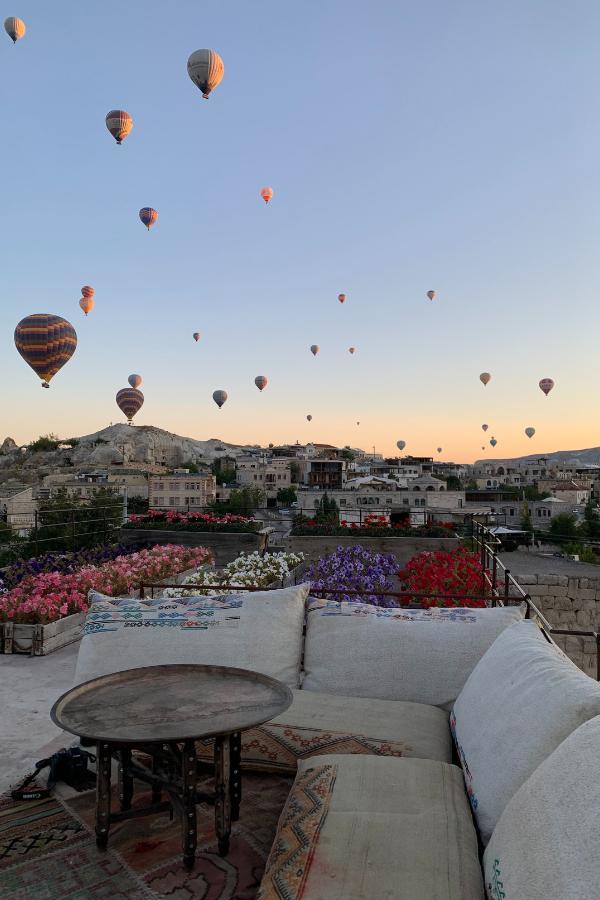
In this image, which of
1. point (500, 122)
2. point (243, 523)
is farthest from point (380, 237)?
point (243, 523)

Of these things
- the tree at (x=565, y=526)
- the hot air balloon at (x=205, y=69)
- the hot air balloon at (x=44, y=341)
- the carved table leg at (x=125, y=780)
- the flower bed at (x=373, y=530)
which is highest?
the hot air balloon at (x=205, y=69)

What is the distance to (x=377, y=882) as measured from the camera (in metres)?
1.47

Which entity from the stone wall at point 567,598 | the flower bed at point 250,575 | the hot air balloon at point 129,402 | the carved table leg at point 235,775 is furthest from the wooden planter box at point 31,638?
the hot air balloon at point 129,402

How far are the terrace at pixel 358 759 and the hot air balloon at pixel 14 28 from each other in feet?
92.3

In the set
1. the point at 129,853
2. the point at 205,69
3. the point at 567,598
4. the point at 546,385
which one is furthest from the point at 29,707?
the point at 546,385

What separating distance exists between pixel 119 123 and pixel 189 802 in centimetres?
2552

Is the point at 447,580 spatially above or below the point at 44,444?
below

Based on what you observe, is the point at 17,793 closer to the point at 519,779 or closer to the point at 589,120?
the point at 519,779

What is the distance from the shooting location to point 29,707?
4117mm

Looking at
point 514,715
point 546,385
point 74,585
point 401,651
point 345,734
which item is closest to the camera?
point 514,715

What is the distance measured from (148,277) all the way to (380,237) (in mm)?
10254

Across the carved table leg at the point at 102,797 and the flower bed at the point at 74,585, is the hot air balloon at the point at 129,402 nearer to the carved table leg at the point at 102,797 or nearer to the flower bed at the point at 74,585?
the flower bed at the point at 74,585

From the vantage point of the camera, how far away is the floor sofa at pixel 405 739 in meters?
1.29

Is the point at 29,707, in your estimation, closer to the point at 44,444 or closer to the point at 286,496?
the point at 286,496
